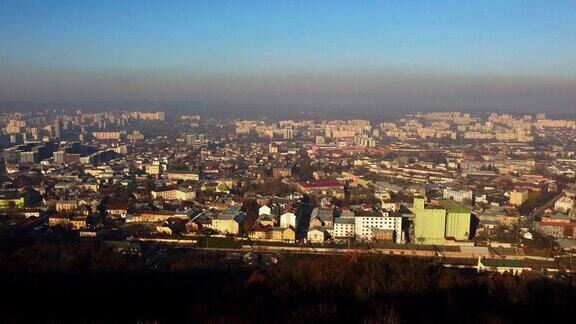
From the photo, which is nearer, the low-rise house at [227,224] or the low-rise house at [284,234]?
the low-rise house at [284,234]

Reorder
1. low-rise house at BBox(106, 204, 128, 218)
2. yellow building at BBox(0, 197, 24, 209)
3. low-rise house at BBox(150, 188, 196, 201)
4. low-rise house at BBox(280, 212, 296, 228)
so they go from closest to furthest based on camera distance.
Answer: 1. low-rise house at BBox(280, 212, 296, 228)
2. low-rise house at BBox(106, 204, 128, 218)
3. yellow building at BBox(0, 197, 24, 209)
4. low-rise house at BBox(150, 188, 196, 201)

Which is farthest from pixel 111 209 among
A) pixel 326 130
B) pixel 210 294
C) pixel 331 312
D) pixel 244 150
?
pixel 326 130

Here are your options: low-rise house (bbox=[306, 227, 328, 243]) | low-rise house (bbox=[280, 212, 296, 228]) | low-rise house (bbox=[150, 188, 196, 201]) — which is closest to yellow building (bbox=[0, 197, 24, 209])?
low-rise house (bbox=[150, 188, 196, 201])

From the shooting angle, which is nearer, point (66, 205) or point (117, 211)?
point (117, 211)

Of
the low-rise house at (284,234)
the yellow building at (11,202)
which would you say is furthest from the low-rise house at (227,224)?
the yellow building at (11,202)

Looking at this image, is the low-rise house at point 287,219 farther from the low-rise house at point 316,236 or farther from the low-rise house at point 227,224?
the low-rise house at point 227,224

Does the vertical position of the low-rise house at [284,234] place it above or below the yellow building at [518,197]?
below

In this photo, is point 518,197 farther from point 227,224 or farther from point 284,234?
point 227,224

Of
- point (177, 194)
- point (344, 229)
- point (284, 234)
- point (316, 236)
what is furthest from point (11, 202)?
point (344, 229)

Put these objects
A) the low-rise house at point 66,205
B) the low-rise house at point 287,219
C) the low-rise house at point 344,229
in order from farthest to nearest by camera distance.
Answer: the low-rise house at point 66,205, the low-rise house at point 287,219, the low-rise house at point 344,229

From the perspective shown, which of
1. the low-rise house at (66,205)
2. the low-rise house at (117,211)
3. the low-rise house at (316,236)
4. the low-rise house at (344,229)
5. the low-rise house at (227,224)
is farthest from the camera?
the low-rise house at (66,205)

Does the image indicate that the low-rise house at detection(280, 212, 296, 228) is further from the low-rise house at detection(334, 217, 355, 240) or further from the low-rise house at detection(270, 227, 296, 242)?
the low-rise house at detection(334, 217, 355, 240)

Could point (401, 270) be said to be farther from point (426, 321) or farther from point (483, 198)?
point (483, 198)
